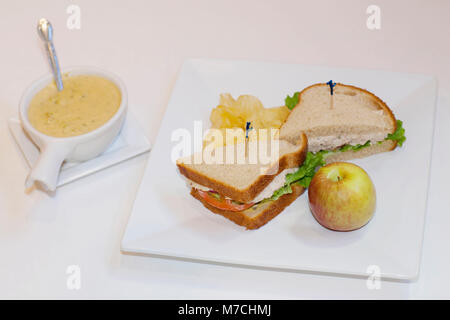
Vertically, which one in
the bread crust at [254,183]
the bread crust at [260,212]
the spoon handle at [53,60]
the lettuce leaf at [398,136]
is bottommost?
the bread crust at [260,212]

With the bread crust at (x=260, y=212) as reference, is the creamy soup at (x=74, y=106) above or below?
above

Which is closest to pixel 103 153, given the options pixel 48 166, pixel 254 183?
pixel 48 166

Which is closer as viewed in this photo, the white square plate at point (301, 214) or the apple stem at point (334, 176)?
the white square plate at point (301, 214)

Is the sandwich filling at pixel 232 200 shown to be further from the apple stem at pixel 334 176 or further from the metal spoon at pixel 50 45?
the metal spoon at pixel 50 45

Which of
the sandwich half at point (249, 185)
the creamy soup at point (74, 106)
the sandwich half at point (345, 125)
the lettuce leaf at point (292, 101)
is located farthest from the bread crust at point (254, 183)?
the creamy soup at point (74, 106)


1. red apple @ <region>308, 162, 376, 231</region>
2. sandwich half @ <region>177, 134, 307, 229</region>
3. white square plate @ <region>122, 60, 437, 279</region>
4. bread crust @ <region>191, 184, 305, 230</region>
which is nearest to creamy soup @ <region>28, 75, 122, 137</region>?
white square plate @ <region>122, 60, 437, 279</region>

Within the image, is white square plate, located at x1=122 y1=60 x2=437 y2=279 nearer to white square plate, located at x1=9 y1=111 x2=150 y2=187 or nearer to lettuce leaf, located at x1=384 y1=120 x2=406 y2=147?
lettuce leaf, located at x1=384 y1=120 x2=406 y2=147
